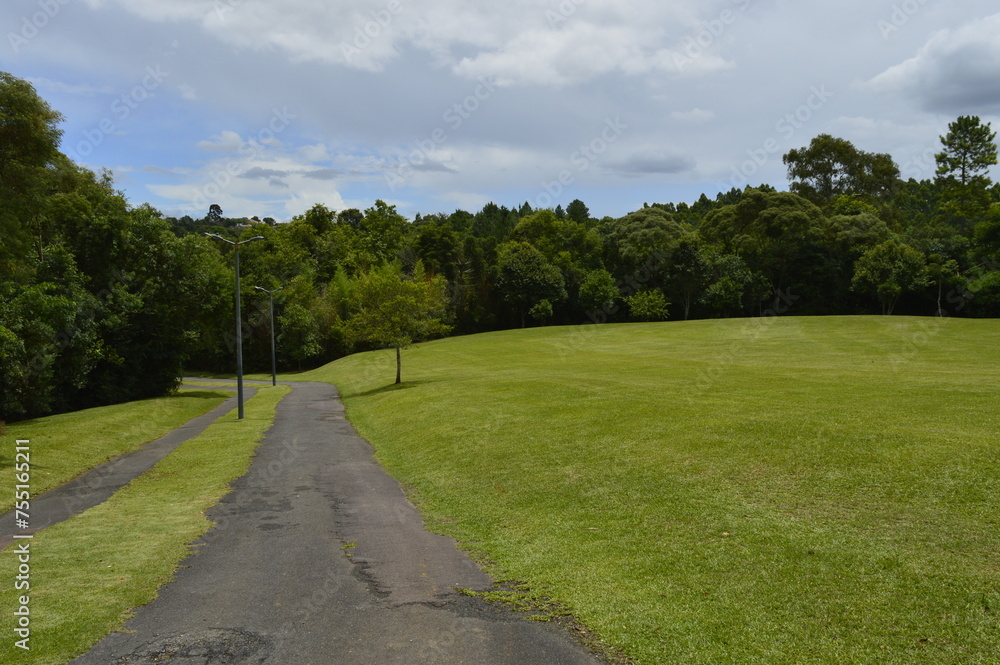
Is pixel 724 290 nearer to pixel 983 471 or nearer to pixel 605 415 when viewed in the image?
pixel 605 415

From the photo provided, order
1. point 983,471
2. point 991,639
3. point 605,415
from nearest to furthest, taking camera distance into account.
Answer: point 991,639 < point 983,471 < point 605,415

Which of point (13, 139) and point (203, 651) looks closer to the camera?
point (203, 651)

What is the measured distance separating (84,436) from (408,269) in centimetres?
7003

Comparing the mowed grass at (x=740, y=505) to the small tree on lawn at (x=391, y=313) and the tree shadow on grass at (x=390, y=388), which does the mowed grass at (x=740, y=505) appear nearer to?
the tree shadow on grass at (x=390, y=388)

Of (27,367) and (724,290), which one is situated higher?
(724,290)

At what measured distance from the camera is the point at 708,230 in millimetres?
86875

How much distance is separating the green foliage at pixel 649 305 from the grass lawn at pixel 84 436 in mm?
55878

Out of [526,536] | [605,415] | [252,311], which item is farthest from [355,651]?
[252,311]

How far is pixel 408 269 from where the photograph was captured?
92.5 meters

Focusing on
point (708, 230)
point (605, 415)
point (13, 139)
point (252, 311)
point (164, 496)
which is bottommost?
point (164, 496)

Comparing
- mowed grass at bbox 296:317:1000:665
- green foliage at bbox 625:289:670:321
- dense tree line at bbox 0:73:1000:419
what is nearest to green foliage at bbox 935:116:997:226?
dense tree line at bbox 0:73:1000:419

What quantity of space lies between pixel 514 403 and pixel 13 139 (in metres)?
20.4

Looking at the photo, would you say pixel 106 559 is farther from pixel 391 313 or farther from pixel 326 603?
pixel 391 313

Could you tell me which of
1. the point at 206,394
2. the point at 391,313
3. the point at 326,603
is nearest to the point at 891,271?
the point at 391,313
